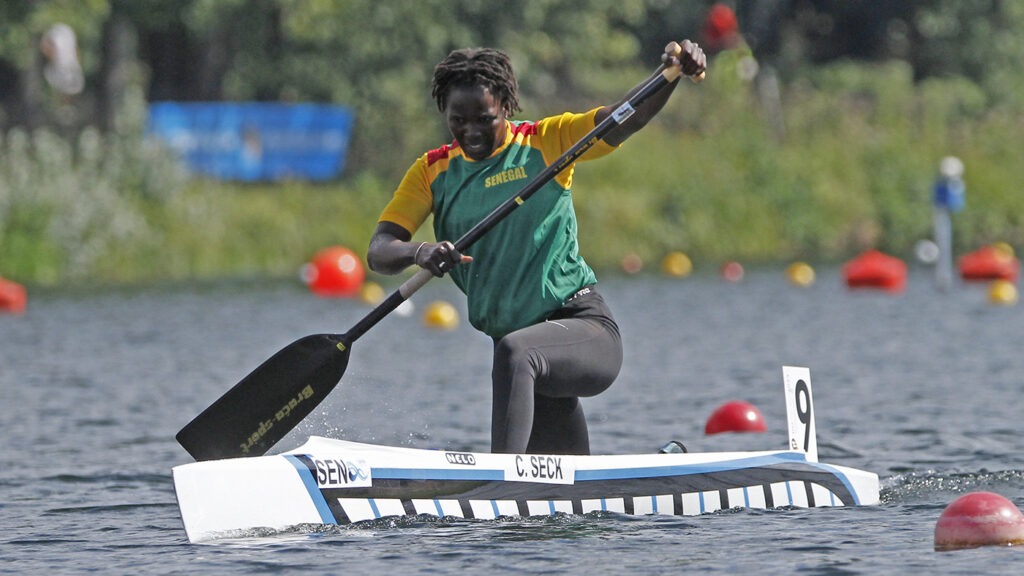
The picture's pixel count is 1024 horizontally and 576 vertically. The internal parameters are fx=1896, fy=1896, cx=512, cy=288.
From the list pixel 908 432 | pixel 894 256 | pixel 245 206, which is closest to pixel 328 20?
pixel 245 206

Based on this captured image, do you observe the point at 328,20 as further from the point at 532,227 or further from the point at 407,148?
the point at 532,227

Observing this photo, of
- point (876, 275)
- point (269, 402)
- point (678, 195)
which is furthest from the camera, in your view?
point (678, 195)

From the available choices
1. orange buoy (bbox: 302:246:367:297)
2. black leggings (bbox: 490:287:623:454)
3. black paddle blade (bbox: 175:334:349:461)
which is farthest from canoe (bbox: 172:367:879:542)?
orange buoy (bbox: 302:246:367:297)

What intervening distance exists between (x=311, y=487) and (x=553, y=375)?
3.41 feet

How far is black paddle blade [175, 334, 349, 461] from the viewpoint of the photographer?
8.02 metres

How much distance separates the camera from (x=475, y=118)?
745 centimetres

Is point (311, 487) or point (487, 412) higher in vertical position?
point (487, 412)

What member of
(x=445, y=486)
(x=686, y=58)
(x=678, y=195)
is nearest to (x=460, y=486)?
(x=445, y=486)

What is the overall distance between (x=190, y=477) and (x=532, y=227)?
167cm

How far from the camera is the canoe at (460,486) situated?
23.6 ft

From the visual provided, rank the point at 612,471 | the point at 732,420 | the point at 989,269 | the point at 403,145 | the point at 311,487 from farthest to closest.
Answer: the point at 403,145 < the point at 989,269 < the point at 732,420 < the point at 612,471 < the point at 311,487

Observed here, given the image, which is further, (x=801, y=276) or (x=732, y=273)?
(x=732, y=273)

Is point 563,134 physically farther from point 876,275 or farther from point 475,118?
point 876,275

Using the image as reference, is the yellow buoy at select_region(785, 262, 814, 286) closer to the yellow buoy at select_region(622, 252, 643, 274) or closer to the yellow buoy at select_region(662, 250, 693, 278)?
the yellow buoy at select_region(662, 250, 693, 278)
